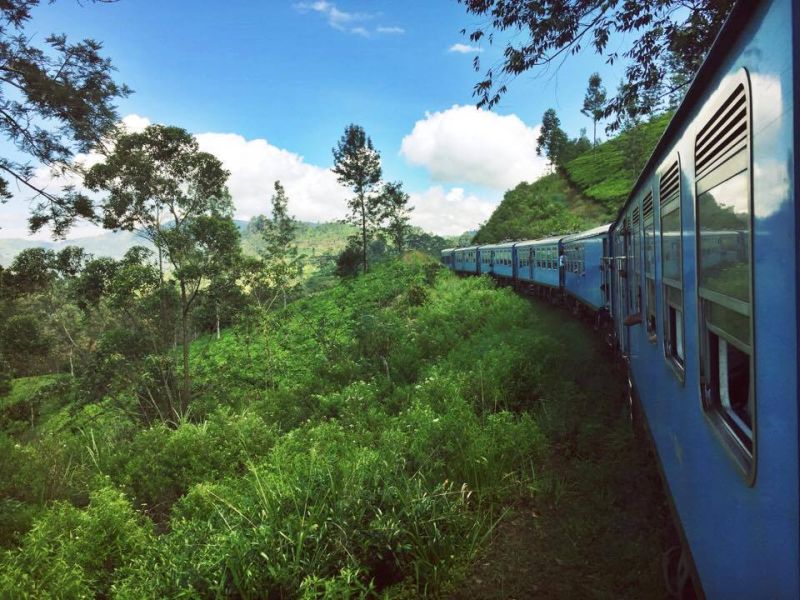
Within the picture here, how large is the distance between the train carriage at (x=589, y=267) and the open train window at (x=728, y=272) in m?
8.72

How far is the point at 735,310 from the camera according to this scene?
1937mm

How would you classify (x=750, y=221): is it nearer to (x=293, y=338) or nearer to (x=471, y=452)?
(x=471, y=452)

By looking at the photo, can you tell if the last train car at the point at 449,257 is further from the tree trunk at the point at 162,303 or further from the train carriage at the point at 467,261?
the tree trunk at the point at 162,303

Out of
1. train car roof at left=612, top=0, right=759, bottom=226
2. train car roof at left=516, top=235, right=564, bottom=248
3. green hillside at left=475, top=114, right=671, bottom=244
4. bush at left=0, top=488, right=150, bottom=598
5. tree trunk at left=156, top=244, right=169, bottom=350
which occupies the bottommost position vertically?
bush at left=0, top=488, right=150, bottom=598

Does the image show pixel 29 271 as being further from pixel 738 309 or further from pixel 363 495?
pixel 738 309

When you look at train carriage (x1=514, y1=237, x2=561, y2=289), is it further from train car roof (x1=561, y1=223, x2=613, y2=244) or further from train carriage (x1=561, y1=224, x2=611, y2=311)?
train carriage (x1=561, y1=224, x2=611, y2=311)

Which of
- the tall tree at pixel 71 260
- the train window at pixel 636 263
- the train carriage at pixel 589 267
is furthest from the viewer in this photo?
the tall tree at pixel 71 260

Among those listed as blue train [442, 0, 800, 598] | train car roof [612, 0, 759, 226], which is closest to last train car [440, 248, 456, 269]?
blue train [442, 0, 800, 598]

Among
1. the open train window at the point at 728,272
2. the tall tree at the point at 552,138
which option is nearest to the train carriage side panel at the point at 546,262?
the open train window at the point at 728,272

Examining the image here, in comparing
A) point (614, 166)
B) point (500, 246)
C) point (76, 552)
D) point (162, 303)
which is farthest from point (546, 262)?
point (614, 166)

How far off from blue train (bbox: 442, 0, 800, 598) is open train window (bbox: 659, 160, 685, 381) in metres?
0.02

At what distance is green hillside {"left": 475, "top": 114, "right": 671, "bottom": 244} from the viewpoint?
47719 millimetres

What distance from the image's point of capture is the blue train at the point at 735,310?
4.66ft

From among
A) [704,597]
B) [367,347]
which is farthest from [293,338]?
[704,597]
